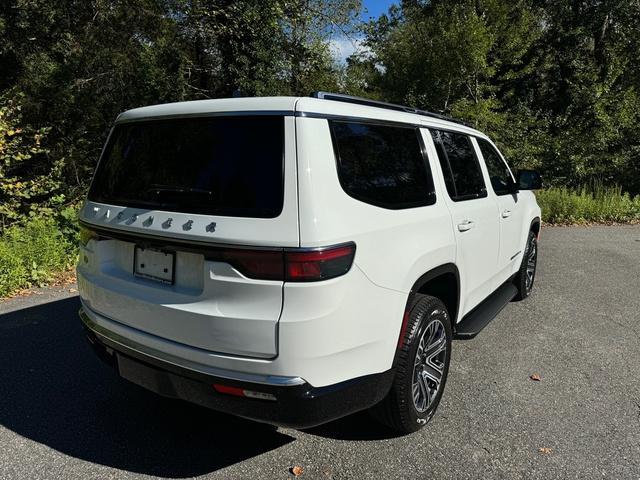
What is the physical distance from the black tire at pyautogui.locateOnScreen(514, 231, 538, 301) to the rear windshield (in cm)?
374

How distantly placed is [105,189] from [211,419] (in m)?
1.56

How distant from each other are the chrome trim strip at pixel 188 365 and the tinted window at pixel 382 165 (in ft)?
2.98

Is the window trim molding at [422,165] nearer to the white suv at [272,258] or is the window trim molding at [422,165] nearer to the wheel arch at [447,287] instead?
the white suv at [272,258]

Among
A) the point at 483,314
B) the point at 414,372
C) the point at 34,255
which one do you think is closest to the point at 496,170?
the point at 483,314

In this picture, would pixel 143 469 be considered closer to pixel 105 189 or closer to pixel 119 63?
pixel 105 189

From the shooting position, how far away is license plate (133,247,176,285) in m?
2.29

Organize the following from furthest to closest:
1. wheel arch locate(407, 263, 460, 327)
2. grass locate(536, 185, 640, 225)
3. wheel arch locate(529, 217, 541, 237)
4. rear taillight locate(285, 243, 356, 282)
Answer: grass locate(536, 185, 640, 225) < wheel arch locate(529, 217, 541, 237) < wheel arch locate(407, 263, 460, 327) < rear taillight locate(285, 243, 356, 282)

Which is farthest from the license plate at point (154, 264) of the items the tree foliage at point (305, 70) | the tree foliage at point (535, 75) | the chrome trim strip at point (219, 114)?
the tree foliage at point (535, 75)

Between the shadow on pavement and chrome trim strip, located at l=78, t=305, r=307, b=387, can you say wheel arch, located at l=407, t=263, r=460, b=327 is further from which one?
the shadow on pavement

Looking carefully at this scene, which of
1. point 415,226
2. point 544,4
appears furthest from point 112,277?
point 544,4

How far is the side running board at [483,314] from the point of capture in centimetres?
333

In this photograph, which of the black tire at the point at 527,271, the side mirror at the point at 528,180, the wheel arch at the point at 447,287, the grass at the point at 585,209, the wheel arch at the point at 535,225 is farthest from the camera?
the grass at the point at 585,209

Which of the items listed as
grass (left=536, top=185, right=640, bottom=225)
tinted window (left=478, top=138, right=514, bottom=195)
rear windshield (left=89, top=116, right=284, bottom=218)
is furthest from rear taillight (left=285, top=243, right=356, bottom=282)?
grass (left=536, top=185, right=640, bottom=225)

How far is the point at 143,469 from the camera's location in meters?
2.53
